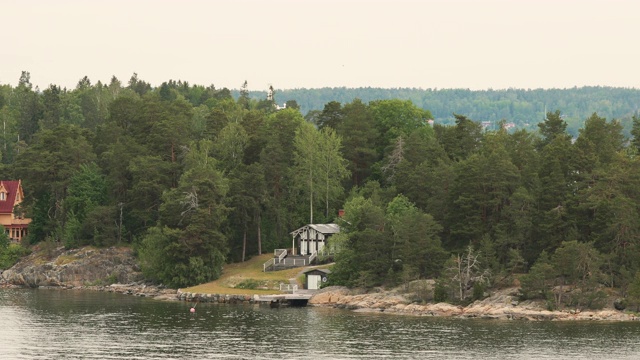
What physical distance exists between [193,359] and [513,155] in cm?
5321

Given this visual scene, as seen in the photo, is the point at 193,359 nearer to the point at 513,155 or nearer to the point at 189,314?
the point at 189,314

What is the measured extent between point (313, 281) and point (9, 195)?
5063 cm

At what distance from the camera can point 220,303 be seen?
101 metres

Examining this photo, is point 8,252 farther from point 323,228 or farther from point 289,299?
point 289,299

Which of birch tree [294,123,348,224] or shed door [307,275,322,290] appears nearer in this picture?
shed door [307,275,322,290]

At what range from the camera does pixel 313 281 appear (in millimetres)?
103625

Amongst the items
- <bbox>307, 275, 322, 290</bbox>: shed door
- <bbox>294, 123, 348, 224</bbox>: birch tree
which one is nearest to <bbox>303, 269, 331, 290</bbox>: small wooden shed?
<bbox>307, 275, 322, 290</bbox>: shed door

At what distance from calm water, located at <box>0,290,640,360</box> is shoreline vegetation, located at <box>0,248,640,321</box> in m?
2.82

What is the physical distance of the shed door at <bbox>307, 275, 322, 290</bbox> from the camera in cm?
10338

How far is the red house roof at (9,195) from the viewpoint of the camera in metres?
135

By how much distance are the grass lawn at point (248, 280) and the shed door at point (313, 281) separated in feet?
3.60

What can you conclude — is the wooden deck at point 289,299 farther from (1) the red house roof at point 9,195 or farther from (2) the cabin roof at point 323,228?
(1) the red house roof at point 9,195

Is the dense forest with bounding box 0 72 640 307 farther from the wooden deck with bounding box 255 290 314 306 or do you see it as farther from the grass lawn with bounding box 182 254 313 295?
the wooden deck with bounding box 255 290 314 306

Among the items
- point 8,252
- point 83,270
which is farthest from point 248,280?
point 8,252
